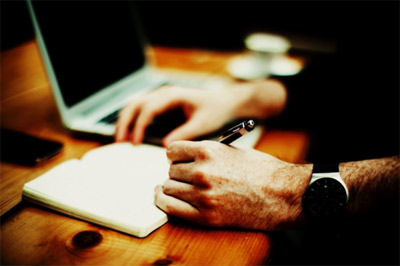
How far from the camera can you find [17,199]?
0.67 meters

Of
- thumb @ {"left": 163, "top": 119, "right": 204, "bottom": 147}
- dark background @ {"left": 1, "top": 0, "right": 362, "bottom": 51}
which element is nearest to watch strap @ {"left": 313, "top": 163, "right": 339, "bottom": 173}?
thumb @ {"left": 163, "top": 119, "right": 204, "bottom": 147}

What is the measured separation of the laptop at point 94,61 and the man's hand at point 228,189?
33 centimetres

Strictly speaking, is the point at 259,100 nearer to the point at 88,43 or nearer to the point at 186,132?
the point at 186,132

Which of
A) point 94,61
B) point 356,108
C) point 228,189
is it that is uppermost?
point 94,61

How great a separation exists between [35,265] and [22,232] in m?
0.09

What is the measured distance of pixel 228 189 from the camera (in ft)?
1.98

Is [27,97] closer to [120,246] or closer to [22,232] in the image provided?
[22,232]

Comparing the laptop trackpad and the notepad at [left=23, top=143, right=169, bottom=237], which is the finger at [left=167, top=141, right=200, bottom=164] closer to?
the notepad at [left=23, top=143, right=169, bottom=237]

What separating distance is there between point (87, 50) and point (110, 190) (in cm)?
56

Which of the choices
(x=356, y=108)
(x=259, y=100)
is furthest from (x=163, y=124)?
(x=356, y=108)

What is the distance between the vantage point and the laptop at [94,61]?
90cm

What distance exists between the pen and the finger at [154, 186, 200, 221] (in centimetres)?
14

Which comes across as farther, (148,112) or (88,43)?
(88,43)

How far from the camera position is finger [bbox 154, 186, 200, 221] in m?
0.59
